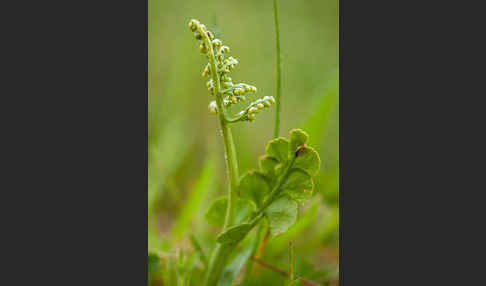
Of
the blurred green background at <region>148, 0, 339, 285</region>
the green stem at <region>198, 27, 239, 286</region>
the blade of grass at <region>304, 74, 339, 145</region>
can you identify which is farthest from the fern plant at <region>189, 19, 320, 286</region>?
the blade of grass at <region>304, 74, 339, 145</region>

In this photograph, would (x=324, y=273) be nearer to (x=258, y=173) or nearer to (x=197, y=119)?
(x=258, y=173)

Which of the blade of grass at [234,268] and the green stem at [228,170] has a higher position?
the green stem at [228,170]

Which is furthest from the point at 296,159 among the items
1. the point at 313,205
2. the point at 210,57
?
the point at 313,205

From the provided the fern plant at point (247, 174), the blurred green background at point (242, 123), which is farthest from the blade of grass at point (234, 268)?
the blurred green background at point (242, 123)

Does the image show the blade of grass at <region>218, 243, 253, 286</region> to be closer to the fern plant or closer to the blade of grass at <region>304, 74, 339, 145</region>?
the fern plant

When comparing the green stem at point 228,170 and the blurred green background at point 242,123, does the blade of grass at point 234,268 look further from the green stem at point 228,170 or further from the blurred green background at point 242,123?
the blurred green background at point 242,123

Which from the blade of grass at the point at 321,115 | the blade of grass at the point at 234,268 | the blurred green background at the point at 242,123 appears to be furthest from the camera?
the blade of grass at the point at 321,115

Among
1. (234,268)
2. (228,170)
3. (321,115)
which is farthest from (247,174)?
(321,115)

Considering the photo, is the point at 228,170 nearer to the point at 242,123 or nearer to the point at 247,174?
the point at 247,174

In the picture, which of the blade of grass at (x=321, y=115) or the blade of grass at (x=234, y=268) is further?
the blade of grass at (x=321, y=115)
